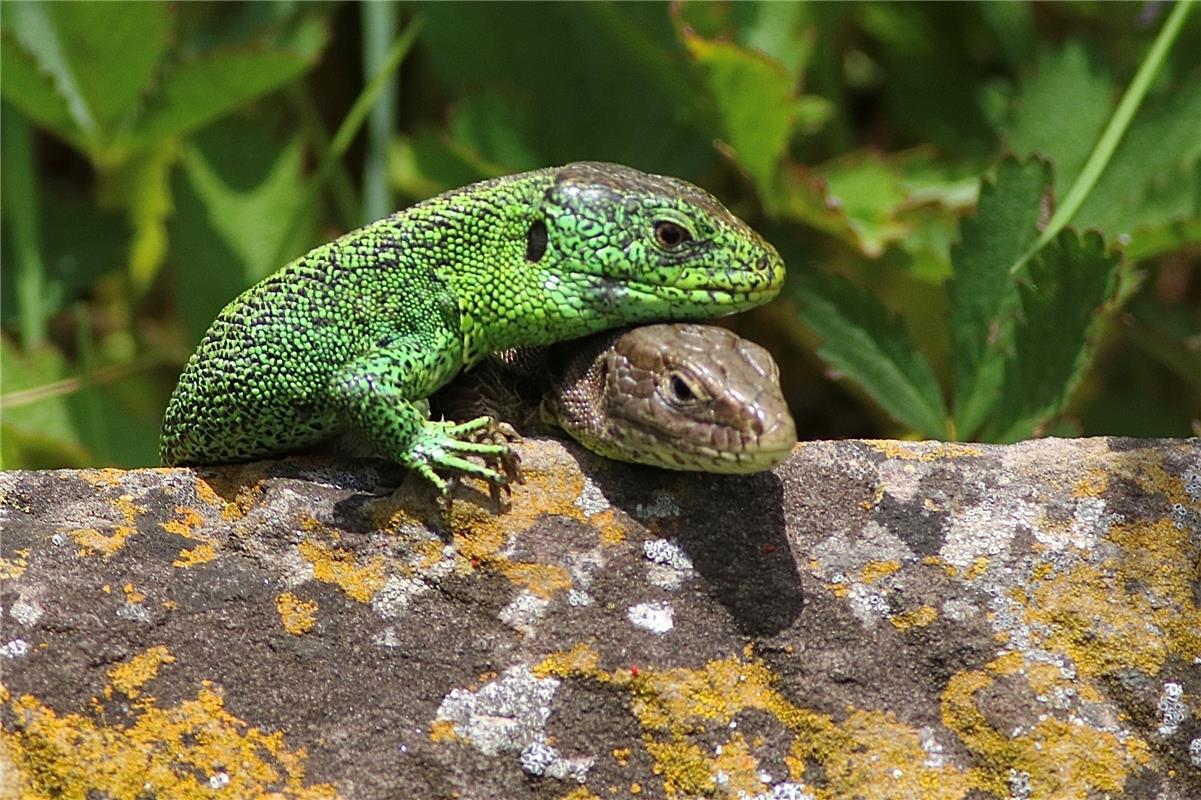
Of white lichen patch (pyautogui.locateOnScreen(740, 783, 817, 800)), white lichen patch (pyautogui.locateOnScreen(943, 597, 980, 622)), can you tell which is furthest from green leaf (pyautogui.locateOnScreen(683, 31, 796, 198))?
white lichen patch (pyautogui.locateOnScreen(740, 783, 817, 800))

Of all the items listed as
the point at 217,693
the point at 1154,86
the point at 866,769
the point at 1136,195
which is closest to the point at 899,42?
the point at 1154,86

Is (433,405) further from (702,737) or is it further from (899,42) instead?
(899,42)

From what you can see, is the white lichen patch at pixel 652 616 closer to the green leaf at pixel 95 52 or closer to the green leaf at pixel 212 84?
the green leaf at pixel 212 84

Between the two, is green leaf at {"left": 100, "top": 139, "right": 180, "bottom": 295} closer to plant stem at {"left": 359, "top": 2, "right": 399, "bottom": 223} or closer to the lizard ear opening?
plant stem at {"left": 359, "top": 2, "right": 399, "bottom": 223}

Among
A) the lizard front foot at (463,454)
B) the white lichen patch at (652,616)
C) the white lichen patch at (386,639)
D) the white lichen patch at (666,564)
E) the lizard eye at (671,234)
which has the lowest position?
the white lichen patch at (652,616)

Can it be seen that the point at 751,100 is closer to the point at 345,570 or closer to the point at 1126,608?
the point at 1126,608

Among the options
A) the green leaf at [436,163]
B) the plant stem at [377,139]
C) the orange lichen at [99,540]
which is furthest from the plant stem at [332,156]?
the orange lichen at [99,540]

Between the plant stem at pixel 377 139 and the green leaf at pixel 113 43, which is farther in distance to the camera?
the plant stem at pixel 377 139
